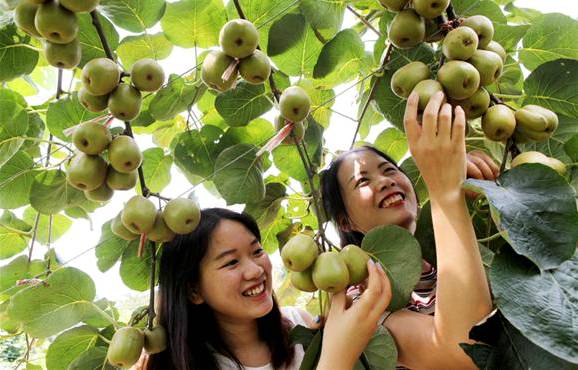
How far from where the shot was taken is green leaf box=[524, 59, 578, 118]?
3.11ft

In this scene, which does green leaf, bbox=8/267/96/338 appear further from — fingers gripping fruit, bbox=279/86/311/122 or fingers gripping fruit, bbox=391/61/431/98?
fingers gripping fruit, bbox=391/61/431/98

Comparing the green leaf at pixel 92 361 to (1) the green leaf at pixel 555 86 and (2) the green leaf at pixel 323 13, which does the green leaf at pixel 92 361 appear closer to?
(2) the green leaf at pixel 323 13

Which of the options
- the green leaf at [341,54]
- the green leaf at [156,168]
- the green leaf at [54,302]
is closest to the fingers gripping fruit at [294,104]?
the green leaf at [341,54]

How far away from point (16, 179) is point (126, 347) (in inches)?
21.0

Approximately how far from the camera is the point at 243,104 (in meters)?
1.23

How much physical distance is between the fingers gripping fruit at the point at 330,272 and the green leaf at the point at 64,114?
68 cm

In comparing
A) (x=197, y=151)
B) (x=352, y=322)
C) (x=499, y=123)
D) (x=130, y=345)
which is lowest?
(x=352, y=322)

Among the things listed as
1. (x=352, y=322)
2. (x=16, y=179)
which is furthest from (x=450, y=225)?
(x=16, y=179)

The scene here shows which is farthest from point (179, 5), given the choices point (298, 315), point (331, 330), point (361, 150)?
point (298, 315)

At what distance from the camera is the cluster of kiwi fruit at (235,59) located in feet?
3.00

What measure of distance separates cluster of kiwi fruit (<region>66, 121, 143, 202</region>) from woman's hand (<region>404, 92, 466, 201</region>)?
1.65ft

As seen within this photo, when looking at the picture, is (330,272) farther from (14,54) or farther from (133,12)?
(14,54)

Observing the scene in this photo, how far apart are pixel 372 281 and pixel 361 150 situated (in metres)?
0.61

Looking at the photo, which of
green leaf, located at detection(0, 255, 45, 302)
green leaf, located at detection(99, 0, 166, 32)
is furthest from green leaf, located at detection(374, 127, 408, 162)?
green leaf, located at detection(0, 255, 45, 302)
